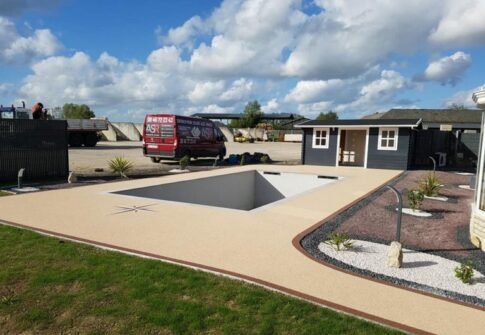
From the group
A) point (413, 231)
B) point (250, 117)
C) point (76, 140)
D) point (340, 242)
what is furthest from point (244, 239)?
point (250, 117)

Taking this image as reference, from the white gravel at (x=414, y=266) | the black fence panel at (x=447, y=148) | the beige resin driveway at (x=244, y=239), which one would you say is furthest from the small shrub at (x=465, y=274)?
the black fence panel at (x=447, y=148)

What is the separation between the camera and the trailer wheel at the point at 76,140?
89.7 ft

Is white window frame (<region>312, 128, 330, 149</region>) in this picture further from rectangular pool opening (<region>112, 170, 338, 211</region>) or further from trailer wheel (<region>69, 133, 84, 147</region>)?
trailer wheel (<region>69, 133, 84, 147</region>)

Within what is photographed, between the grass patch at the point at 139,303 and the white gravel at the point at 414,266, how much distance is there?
1.51 m

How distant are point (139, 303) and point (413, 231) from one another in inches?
206

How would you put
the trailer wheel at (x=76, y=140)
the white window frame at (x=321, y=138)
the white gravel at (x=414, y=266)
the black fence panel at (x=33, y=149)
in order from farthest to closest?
the trailer wheel at (x=76, y=140)
the white window frame at (x=321, y=138)
the black fence panel at (x=33, y=149)
the white gravel at (x=414, y=266)

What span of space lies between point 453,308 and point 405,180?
414 inches

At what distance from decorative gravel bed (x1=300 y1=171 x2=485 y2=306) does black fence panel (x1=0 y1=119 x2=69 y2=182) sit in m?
9.52

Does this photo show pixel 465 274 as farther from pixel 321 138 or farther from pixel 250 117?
pixel 250 117

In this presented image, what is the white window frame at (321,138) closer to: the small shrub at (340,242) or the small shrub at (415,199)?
the small shrub at (415,199)

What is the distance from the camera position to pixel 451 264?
4.89 meters

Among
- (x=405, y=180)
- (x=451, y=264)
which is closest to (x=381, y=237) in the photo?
(x=451, y=264)

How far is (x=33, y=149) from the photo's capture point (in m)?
11.2

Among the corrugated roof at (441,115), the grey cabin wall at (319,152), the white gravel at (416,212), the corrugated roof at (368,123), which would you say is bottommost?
the white gravel at (416,212)
